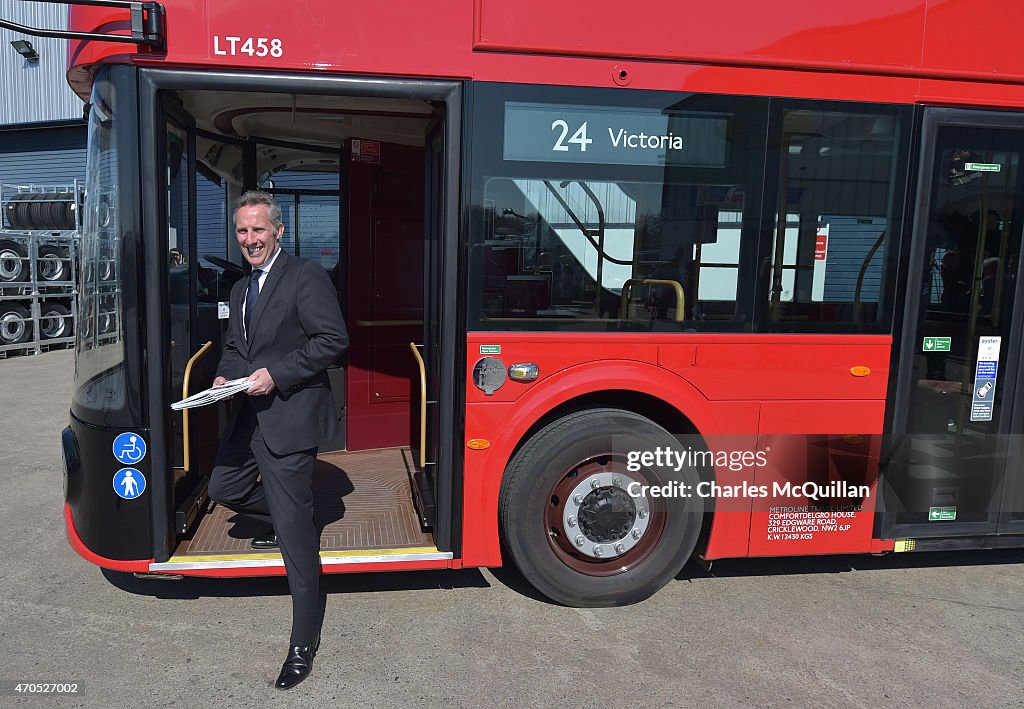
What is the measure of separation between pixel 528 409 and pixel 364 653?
1274 mm

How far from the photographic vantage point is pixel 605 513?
346cm

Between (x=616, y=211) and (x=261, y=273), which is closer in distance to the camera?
(x=261, y=273)

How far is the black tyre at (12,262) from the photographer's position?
39.2 feet

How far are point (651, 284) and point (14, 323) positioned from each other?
42.2 ft

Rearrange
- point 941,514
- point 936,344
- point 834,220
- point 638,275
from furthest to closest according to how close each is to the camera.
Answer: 1. point 941,514
2. point 936,344
3. point 834,220
4. point 638,275

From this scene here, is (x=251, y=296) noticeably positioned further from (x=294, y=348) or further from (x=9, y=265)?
(x=9, y=265)

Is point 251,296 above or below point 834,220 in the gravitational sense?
below

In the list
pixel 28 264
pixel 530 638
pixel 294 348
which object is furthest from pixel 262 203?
pixel 28 264

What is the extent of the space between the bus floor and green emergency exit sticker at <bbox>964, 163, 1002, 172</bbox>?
324 centimetres

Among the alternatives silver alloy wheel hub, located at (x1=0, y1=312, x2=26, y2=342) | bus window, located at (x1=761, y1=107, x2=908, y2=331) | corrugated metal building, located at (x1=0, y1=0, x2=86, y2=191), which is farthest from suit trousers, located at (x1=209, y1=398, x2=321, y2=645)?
corrugated metal building, located at (x1=0, y1=0, x2=86, y2=191)

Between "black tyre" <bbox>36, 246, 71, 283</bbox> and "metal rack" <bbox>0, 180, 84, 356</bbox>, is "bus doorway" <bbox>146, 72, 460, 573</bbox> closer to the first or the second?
"metal rack" <bbox>0, 180, 84, 356</bbox>

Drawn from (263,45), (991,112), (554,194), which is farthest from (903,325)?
(263,45)

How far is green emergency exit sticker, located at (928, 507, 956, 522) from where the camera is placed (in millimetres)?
3725

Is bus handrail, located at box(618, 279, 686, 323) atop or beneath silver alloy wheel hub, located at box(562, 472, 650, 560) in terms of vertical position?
atop
